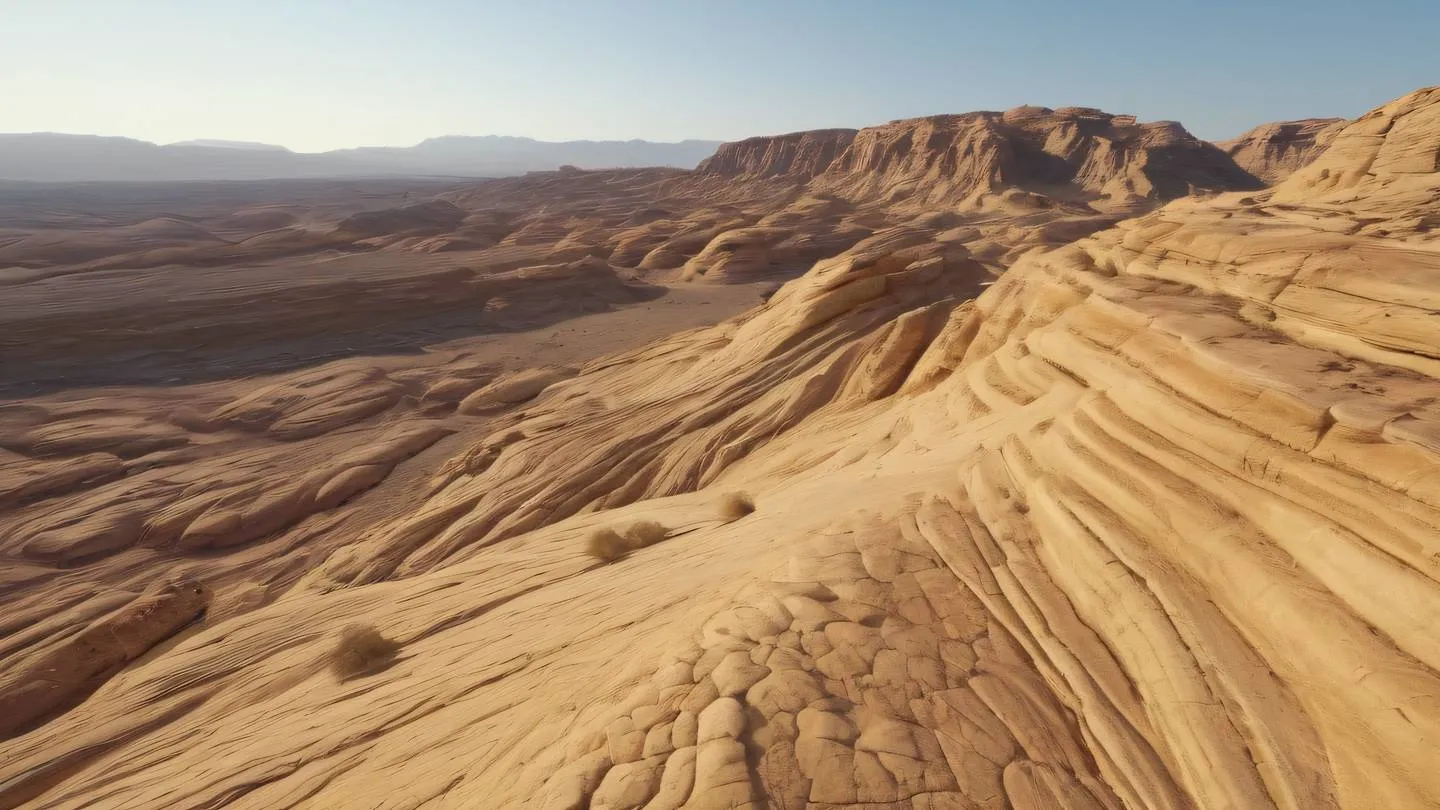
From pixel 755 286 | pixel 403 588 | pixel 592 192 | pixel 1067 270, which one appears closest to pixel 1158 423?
pixel 1067 270

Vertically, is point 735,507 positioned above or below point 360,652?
above

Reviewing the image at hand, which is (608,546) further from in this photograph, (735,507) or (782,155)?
(782,155)

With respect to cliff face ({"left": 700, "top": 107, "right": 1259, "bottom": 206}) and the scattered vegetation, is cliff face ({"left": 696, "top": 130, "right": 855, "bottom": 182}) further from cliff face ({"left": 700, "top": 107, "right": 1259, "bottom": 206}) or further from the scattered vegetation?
the scattered vegetation

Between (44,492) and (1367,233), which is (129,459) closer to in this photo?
(44,492)

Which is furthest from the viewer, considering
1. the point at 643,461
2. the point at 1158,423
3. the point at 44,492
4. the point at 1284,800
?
the point at 44,492

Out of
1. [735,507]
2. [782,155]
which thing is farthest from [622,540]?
[782,155]

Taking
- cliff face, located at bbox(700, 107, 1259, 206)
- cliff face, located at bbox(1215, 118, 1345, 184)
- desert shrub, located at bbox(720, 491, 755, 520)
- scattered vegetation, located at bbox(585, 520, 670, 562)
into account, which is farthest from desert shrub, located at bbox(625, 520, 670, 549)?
cliff face, located at bbox(1215, 118, 1345, 184)
